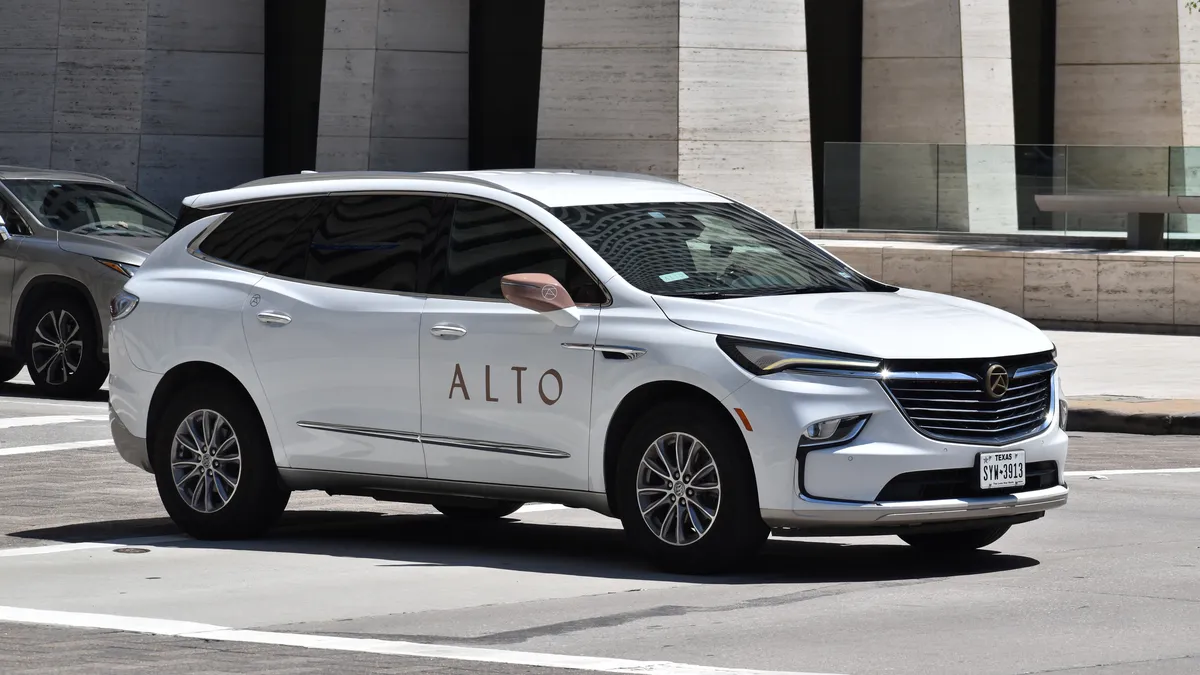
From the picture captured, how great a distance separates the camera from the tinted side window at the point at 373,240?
10156 millimetres

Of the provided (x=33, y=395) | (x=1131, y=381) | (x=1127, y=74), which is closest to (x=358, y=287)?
(x=33, y=395)

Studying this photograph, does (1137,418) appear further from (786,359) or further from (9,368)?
(9,368)

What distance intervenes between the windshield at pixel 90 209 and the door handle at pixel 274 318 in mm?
8385

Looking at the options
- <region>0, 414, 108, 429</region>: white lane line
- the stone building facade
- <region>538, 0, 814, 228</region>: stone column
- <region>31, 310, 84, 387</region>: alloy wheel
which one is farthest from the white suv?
the stone building facade

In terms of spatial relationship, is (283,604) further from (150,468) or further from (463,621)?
(150,468)

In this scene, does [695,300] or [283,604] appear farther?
[695,300]

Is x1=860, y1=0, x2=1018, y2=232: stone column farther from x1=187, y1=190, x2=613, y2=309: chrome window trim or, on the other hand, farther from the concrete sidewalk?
x1=187, y1=190, x2=613, y2=309: chrome window trim

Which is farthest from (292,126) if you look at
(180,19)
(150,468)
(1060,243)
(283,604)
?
(283,604)

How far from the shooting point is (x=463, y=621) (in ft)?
26.9

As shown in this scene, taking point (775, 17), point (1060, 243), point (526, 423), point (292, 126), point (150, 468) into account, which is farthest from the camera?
point (292, 126)

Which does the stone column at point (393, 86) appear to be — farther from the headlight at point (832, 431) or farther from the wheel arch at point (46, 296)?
the headlight at point (832, 431)

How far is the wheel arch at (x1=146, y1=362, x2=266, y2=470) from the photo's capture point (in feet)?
35.0

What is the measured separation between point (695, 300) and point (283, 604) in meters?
2.22

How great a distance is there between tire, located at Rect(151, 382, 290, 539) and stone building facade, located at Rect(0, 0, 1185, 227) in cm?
1652
